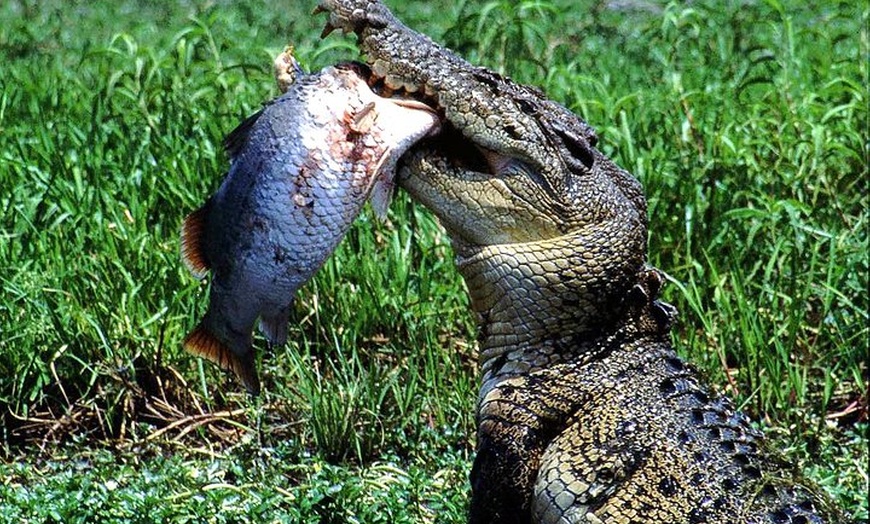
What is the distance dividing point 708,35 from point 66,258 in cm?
399

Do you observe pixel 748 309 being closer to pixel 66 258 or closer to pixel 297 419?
pixel 297 419

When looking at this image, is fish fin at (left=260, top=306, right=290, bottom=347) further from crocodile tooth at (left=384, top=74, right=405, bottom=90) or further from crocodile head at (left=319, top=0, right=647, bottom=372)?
crocodile tooth at (left=384, top=74, right=405, bottom=90)

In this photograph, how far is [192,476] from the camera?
14.1ft

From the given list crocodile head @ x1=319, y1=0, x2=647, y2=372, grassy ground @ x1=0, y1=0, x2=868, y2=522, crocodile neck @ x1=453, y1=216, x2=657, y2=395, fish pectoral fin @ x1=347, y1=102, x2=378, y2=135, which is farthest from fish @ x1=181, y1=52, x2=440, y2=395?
grassy ground @ x1=0, y1=0, x2=868, y2=522

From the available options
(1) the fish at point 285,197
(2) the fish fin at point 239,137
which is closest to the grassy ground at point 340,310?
(1) the fish at point 285,197

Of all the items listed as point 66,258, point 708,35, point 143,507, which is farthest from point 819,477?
point 708,35

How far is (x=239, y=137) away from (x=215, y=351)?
1.54 ft

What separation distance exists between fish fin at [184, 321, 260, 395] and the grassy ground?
71 centimetres

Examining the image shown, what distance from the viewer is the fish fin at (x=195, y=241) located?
3.23 m

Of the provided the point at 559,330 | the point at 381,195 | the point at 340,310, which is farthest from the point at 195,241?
the point at 340,310

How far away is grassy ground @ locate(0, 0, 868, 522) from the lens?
14.5ft

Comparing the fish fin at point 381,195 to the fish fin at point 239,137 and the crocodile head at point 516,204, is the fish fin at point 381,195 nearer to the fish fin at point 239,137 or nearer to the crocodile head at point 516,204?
the crocodile head at point 516,204

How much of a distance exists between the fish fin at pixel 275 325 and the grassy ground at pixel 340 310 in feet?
2.56

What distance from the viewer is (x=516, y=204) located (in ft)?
11.2
